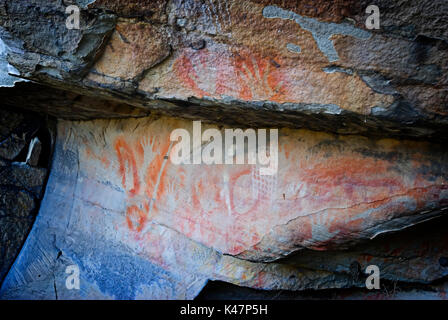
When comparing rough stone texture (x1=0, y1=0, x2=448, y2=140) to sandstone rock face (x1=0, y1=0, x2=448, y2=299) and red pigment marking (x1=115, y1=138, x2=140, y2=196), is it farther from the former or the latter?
red pigment marking (x1=115, y1=138, x2=140, y2=196)

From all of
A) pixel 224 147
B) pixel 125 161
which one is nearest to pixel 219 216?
pixel 224 147

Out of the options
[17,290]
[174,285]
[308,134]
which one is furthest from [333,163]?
[17,290]

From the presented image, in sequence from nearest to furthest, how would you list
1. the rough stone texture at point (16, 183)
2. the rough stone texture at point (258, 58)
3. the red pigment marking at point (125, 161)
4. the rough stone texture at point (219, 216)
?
1. the rough stone texture at point (258, 58)
2. the rough stone texture at point (219, 216)
3. the red pigment marking at point (125, 161)
4. the rough stone texture at point (16, 183)

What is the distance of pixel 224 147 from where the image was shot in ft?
5.05

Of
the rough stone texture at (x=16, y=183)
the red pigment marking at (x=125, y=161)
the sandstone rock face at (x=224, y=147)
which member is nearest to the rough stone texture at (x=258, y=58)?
the sandstone rock face at (x=224, y=147)

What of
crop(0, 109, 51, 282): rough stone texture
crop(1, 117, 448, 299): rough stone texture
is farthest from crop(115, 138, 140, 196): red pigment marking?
crop(0, 109, 51, 282): rough stone texture

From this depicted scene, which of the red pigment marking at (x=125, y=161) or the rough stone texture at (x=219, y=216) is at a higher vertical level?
the red pigment marking at (x=125, y=161)

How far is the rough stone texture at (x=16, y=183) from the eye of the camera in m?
2.04

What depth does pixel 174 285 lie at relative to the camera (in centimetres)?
173

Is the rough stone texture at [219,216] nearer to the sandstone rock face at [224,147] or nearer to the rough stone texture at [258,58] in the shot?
the sandstone rock face at [224,147]

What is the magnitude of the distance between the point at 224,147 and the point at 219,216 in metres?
0.29

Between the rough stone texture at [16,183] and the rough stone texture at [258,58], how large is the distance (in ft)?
2.90

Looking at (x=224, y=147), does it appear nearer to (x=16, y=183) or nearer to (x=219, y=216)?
(x=219, y=216)
